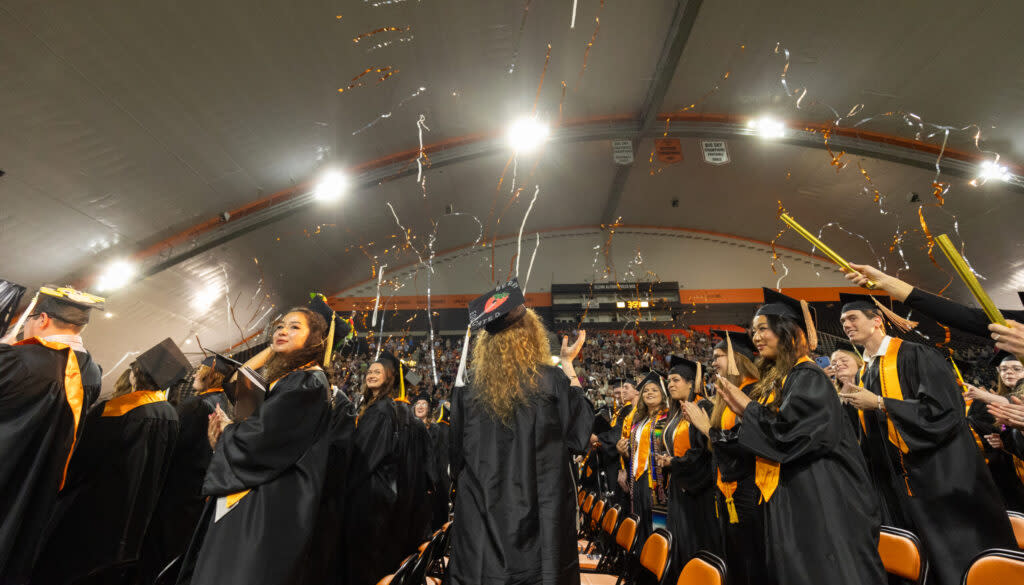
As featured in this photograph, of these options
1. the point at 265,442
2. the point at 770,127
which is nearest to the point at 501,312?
the point at 265,442

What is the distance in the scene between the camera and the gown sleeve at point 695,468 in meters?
2.91

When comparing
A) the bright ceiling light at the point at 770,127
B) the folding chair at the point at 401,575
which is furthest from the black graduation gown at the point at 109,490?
the bright ceiling light at the point at 770,127

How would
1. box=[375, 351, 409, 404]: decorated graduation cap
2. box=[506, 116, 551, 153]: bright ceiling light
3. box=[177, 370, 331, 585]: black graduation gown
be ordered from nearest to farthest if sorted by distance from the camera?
1. box=[177, 370, 331, 585]: black graduation gown
2. box=[375, 351, 409, 404]: decorated graduation cap
3. box=[506, 116, 551, 153]: bright ceiling light

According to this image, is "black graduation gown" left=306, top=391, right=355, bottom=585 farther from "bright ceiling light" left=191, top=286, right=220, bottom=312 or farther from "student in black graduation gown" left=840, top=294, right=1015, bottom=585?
"bright ceiling light" left=191, top=286, right=220, bottom=312

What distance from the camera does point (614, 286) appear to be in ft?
52.9

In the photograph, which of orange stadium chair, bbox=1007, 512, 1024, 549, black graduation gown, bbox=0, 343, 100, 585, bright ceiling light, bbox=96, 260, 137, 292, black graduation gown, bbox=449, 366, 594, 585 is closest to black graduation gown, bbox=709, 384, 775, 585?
black graduation gown, bbox=449, 366, 594, 585

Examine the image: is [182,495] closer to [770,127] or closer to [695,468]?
[695,468]

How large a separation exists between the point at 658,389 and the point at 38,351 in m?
4.56

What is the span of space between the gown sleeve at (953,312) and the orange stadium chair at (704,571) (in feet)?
4.74

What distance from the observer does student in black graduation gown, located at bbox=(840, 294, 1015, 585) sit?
2.04m

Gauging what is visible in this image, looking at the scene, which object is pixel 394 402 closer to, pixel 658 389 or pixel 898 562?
pixel 658 389

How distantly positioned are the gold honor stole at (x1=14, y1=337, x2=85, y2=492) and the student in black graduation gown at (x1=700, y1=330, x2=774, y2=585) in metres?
3.63

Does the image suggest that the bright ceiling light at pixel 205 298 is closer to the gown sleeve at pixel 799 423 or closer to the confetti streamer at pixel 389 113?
the confetti streamer at pixel 389 113

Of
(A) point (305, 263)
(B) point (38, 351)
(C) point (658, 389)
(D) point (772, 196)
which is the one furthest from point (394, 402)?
(D) point (772, 196)
